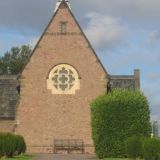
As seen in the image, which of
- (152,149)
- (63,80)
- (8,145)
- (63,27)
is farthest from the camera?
(63,27)

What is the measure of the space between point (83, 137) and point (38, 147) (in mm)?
4394

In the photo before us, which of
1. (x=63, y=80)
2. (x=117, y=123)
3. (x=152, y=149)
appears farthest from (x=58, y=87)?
(x=152, y=149)

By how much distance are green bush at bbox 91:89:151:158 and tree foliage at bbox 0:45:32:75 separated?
177 feet

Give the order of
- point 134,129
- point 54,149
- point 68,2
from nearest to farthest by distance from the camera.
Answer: point 134,129 < point 54,149 < point 68,2

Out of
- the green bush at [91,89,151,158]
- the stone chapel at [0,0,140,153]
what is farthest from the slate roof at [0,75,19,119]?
the green bush at [91,89,151,158]

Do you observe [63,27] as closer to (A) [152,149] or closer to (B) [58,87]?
(B) [58,87]

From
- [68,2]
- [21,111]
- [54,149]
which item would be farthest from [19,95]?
[68,2]

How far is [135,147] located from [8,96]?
26.9m

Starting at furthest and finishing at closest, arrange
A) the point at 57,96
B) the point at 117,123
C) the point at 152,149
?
1. the point at 57,96
2. the point at 117,123
3. the point at 152,149

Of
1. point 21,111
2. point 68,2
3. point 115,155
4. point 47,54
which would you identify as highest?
point 68,2

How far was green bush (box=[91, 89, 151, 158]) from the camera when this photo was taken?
164 feet

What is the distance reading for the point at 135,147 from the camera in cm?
4434

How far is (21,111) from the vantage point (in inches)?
2490

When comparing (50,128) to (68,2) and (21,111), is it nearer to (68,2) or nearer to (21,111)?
(21,111)
